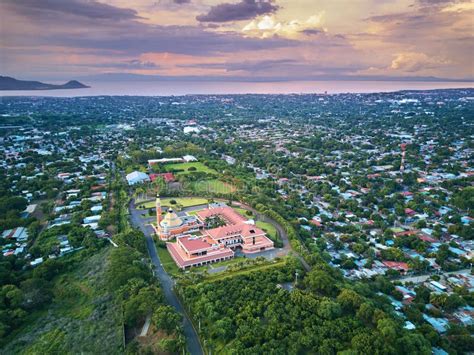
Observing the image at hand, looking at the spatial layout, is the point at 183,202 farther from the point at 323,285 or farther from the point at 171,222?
the point at 323,285

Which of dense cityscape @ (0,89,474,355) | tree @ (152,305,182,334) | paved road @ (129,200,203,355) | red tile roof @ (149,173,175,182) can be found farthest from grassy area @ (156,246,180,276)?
red tile roof @ (149,173,175,182)

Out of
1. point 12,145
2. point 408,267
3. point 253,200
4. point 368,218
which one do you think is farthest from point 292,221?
point 12,145

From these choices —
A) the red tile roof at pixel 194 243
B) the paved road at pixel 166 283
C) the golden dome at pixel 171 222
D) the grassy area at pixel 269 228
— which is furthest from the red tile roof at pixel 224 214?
the paved road at pixel 166 283

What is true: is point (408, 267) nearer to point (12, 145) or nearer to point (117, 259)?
point (117, 259)

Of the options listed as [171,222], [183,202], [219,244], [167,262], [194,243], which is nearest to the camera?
[167,262]

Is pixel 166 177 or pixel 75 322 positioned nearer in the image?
pixel 75 322

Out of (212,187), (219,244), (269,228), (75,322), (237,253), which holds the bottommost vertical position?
(237,253)

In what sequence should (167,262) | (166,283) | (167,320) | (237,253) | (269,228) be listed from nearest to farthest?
(167,320) → (166,283) → (167,262) → (237,253) → (269,228)

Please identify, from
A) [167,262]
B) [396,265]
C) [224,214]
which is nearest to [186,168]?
[224,214]
